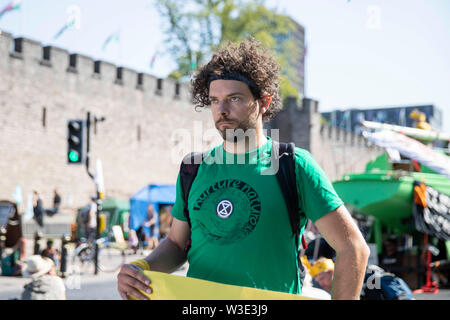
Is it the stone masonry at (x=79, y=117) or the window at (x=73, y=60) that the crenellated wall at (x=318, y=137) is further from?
the window at (x=73, y=60)

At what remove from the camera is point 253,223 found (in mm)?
1648

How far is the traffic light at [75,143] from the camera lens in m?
10.7

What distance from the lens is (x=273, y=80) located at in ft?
6.23

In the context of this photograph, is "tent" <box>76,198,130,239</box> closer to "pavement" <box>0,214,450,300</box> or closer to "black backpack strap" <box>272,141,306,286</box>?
"pavement" <box>0,214,450,300</box>

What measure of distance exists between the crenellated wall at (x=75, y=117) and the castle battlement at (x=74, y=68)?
4cm

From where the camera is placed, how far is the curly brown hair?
5.96 feet

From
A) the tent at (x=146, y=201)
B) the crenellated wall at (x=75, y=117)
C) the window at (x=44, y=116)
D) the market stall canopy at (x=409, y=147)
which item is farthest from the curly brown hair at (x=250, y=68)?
the window at (x=44, y=116)

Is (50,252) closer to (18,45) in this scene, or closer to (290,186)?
(290,186)

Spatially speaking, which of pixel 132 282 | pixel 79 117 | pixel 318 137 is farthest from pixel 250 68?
pixel 318 137

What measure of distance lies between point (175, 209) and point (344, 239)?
58cm

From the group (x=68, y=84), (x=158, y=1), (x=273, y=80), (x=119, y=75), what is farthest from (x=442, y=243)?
(x=158, y=1)

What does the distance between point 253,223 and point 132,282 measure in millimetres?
357
